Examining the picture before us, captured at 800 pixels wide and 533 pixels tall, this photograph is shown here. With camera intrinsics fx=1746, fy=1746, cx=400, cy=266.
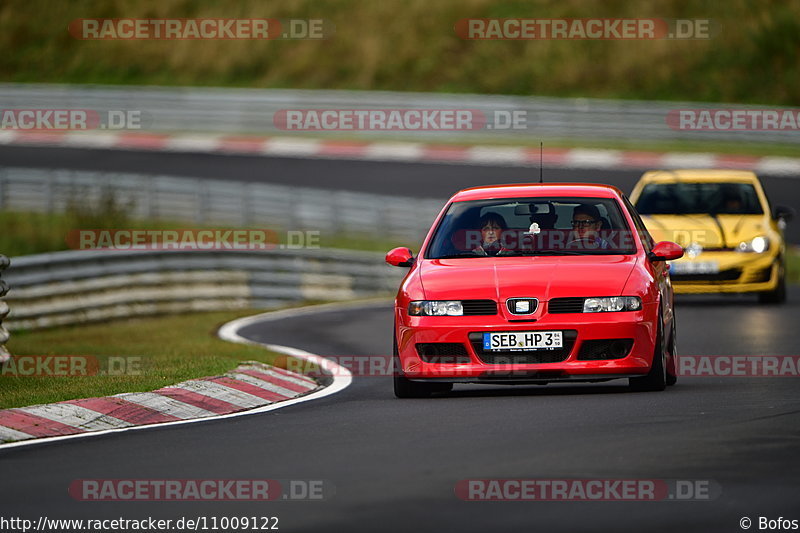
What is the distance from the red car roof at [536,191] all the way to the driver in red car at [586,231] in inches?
12.5

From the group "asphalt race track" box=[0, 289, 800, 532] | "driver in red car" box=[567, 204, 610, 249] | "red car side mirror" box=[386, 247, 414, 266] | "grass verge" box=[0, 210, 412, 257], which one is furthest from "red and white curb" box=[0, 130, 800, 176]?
"asphalt race track" box=[0, 289, 800, 532]

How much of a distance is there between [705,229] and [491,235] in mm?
8697

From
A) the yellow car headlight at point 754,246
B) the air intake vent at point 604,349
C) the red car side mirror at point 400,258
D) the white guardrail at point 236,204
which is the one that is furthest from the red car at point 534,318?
the white guardrail at point 236,204

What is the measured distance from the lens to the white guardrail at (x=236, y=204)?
96.2 feet

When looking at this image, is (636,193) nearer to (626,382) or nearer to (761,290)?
(761,290)

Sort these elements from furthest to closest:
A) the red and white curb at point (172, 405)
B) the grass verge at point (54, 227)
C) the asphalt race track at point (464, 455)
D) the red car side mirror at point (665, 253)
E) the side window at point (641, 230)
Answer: the grass verge at point (54, 227), the side window at point (641, 230), the red car side mirror at point (665, 253), the red and white curb at point (172, 405), the asphalt race track at point (464, 455)

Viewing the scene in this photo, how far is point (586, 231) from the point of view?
12516mm

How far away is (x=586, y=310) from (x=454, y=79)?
40.3m

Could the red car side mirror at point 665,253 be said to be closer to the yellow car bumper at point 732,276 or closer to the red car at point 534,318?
the red car at point 534,318

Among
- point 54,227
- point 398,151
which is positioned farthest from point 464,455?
point 398,151

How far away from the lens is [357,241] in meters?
31.6

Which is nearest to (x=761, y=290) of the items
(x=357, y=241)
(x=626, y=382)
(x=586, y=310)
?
(x=626, y=382)

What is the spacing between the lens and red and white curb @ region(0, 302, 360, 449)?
10711 millimetres

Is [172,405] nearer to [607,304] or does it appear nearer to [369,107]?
[607,304]
